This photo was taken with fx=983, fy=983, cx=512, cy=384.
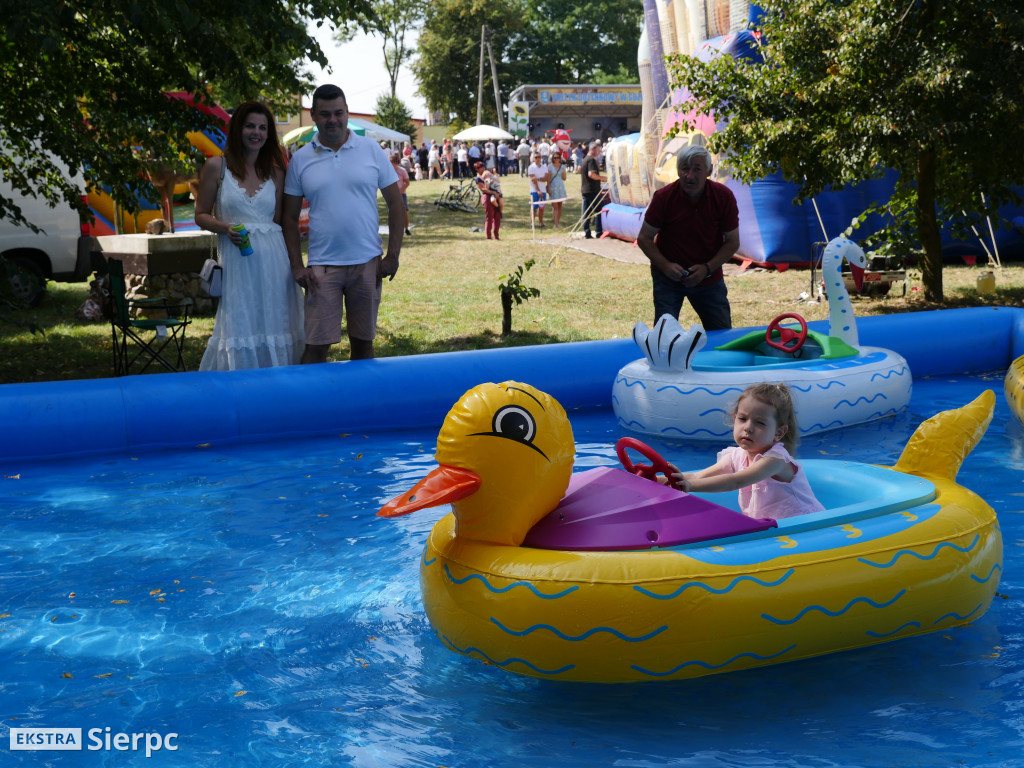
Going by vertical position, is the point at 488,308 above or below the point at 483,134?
below

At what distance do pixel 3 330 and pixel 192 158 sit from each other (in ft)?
11.3

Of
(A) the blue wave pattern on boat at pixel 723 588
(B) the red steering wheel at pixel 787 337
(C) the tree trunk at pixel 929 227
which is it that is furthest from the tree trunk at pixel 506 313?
(A) the blue wave pattern on boat at pixel 723 588

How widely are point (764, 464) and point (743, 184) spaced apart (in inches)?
306

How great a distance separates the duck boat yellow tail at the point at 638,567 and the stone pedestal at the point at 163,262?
25.7 ft

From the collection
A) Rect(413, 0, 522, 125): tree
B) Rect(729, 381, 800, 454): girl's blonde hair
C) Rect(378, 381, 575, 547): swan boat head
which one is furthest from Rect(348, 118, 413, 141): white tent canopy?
Rect(413, 0, 522, 125): tree

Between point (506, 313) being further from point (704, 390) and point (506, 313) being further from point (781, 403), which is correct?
point (781, 403)

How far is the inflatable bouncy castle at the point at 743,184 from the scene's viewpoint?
39.5 ft

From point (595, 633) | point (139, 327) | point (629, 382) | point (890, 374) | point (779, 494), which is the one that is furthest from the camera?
point (139, 327)

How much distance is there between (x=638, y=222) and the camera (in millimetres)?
15930

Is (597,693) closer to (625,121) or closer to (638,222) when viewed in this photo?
(638,222)

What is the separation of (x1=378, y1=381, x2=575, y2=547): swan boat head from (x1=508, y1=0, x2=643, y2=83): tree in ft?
201

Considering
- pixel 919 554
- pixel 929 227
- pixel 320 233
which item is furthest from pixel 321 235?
pixel 929 227

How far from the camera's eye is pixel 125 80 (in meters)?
7.70

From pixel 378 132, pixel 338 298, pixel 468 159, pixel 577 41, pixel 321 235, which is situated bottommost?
pixel 338 298
